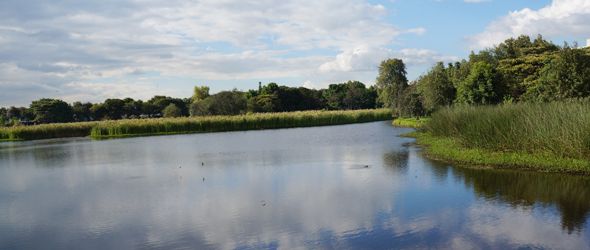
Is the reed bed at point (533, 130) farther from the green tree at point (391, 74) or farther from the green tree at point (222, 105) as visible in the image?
the green tree at point (222, 105)

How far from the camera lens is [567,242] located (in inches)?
356

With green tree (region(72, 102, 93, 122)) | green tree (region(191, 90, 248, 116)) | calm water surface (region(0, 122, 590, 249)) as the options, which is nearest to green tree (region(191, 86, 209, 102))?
green tree (region(72, 102, 93, 122))

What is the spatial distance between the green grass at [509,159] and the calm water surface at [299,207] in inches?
23.4

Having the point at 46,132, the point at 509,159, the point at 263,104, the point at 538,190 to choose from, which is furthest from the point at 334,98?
the point at 538,190

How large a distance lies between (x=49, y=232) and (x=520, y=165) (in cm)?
1374

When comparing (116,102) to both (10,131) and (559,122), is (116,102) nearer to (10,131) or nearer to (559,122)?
(10,131)

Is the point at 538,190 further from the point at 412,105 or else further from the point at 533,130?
the point at 412,105

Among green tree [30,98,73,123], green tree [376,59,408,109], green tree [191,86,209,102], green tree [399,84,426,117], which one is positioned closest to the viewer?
green tree [399,84,426,117]

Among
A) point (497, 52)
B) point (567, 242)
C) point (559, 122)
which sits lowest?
point (567, 242)

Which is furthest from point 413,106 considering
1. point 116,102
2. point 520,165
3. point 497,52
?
point 116,102

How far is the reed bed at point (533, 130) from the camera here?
14828mm

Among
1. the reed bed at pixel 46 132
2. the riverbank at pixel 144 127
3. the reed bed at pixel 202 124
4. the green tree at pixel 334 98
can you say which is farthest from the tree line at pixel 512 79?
the green tree at pixel 334 98

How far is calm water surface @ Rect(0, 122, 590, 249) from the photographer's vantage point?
9.80 m

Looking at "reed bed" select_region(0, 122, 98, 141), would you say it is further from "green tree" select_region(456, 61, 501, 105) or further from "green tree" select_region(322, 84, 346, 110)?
"green tree" select_region(322, 84, 346, 110)
